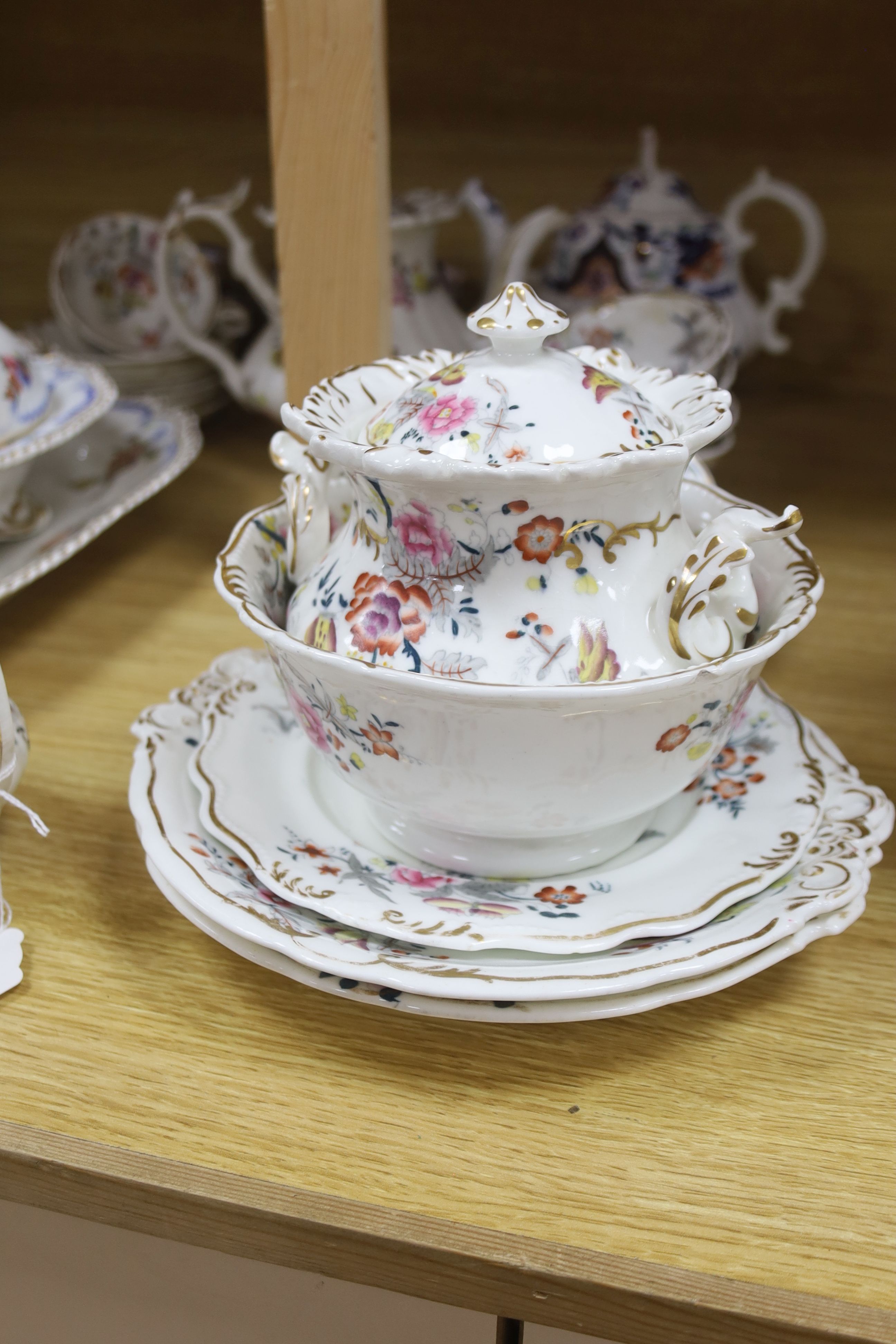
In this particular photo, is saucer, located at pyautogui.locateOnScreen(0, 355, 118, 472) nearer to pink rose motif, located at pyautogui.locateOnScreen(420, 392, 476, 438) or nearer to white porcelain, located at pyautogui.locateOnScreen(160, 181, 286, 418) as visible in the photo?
white porcelain, located at pyautogui.locateOnScreen(160, 181, 286, 418)

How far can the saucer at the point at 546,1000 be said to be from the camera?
41cm

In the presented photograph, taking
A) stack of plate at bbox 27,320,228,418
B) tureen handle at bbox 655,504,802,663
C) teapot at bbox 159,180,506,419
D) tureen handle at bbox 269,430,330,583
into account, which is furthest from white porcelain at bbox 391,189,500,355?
tureen handle at bbox 655,504,802,663

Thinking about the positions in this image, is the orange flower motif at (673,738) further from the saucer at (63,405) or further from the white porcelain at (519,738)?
the saucer at (63,405)

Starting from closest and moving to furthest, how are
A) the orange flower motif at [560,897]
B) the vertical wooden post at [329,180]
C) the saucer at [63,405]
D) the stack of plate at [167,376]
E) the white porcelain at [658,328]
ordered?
the orange flower motif at [560,897], the vertical wooden post at [329,180], the saucer at [63,405], the white porcelain at [658,328], the stack of plate at [167,376]

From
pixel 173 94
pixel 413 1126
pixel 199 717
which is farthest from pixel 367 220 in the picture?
pixel 173 94

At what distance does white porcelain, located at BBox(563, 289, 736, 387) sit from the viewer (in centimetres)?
88

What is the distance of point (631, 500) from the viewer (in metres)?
0.44

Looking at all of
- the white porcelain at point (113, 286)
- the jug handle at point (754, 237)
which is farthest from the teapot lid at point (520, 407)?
the white porcelain at point (113, 286)

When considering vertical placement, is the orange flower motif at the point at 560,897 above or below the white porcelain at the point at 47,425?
below

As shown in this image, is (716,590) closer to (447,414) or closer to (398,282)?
(447,414)

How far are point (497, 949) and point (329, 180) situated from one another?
421 millimetres

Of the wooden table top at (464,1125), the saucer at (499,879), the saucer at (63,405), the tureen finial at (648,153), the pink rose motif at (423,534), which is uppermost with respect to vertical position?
the tureen finial at (648,153)

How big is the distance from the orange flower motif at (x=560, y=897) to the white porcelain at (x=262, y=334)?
22.4 inches

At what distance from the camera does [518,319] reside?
1.45 feet
